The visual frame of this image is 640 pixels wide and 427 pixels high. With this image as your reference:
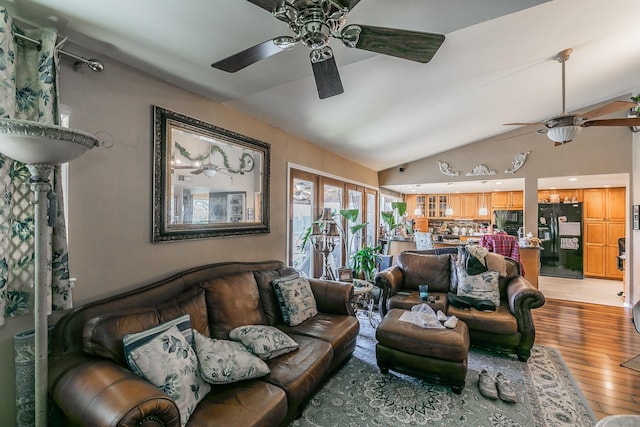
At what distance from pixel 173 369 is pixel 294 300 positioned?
4.28 ft

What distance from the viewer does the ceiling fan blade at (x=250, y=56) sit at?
4.83ft

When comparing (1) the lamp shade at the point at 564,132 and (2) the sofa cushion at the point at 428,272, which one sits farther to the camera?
(2) the sofa cushion at the point at 428,272

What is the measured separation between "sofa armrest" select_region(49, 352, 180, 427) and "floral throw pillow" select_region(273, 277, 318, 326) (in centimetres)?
138

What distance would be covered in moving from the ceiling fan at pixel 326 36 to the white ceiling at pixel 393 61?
29 centimetres

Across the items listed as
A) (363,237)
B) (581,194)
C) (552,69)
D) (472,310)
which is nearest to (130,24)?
(472,310)

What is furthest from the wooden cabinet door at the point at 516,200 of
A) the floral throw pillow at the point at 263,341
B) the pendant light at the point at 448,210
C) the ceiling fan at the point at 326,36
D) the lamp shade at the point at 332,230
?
the floral throw pillow at the point at 263,341

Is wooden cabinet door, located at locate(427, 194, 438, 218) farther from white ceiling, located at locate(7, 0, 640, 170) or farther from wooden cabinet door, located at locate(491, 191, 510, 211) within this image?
white ceiling, located at locate(7, 0, 640, 170)

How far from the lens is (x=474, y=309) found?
3145 millimetres

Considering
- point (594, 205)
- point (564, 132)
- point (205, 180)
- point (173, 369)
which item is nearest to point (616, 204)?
point (594, 205)

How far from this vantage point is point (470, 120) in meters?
4.71

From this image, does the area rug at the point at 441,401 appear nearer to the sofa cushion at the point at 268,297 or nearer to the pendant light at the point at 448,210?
the sofa cushion at the point at 268,297

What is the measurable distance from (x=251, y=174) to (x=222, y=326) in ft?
5.31

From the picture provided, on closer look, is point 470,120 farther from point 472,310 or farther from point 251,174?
point 251,174

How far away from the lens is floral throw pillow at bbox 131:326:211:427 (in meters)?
1.40
